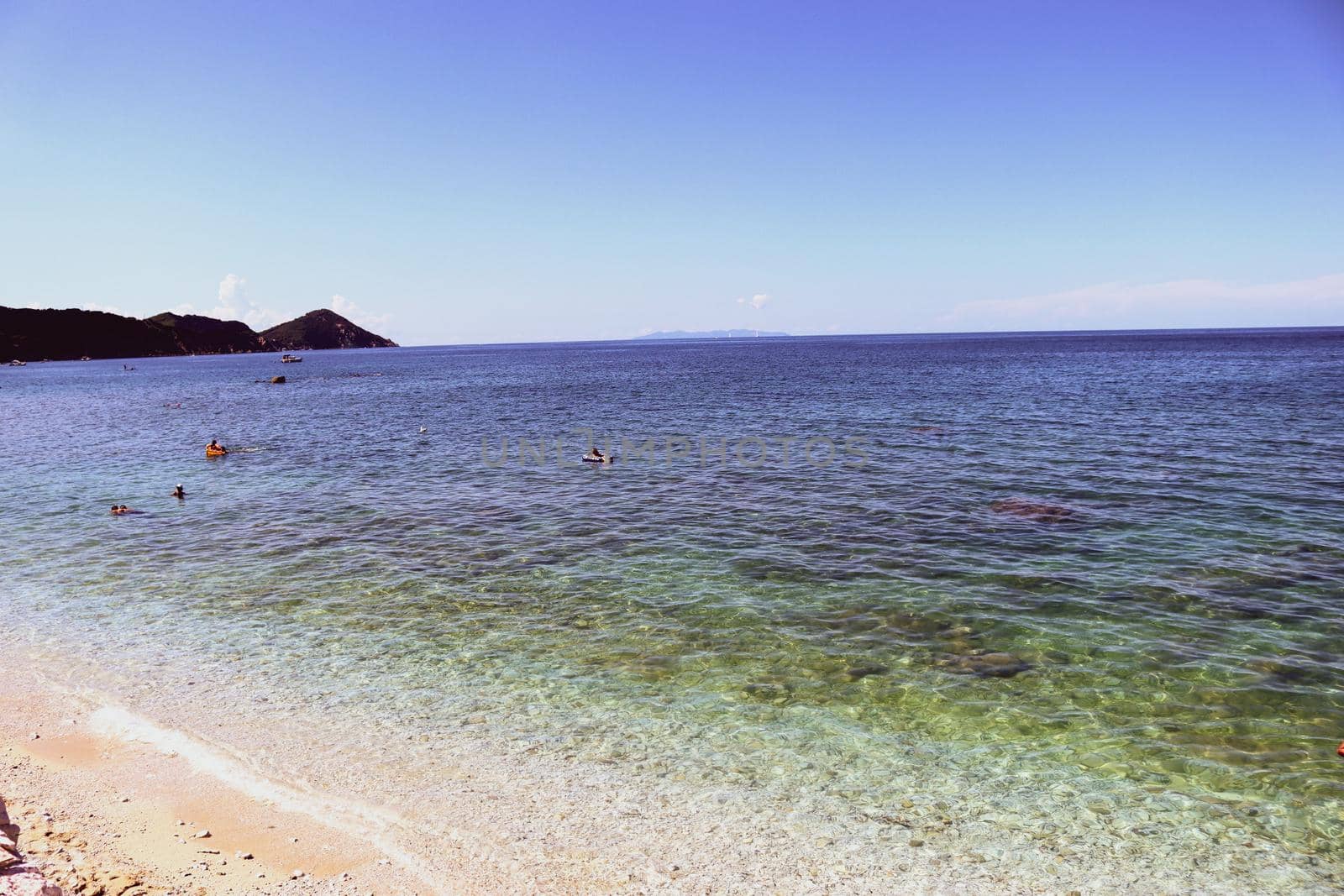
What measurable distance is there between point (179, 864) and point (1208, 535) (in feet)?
87.6

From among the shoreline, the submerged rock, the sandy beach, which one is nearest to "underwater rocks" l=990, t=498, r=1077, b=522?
the submerged rock

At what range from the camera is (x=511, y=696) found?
13.8 metres

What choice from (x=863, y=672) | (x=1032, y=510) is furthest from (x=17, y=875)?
(x=1032, y=510)

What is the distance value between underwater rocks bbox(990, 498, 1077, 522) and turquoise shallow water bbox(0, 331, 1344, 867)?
586 millimetres

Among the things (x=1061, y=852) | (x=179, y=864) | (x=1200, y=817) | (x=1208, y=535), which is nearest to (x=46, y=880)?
(x=179, y=864)

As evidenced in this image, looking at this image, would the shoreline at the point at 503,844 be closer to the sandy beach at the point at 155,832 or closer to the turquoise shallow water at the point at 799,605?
the sandy beach at the point at 155,832

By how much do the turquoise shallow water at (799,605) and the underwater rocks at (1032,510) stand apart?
586mm

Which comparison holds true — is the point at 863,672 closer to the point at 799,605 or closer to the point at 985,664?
the point at 985,664

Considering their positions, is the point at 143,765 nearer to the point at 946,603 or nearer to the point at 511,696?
the point at 511,696

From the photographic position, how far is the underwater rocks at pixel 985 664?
46.7 feet

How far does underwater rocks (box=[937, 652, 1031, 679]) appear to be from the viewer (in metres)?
14.2

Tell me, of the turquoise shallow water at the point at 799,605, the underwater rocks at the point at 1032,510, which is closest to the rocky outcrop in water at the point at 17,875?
the turquoise shallow water at the point at 799,605

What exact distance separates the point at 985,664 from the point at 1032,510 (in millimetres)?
13538

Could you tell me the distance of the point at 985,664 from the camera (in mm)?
14586
